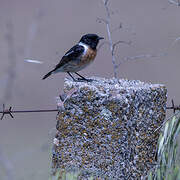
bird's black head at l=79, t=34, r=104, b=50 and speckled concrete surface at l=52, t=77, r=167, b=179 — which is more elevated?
bird's black head at l=79, t=34, r=104, b=50

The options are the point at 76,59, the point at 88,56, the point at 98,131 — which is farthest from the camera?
the point at 88,56

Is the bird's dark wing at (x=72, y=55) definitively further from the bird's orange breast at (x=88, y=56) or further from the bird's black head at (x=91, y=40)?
the bird's black head at (x=91, y=40)

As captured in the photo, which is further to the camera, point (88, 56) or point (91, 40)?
point (91, 40)

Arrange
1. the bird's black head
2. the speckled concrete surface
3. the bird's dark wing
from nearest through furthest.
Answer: the speckled concrete surface, the bird's dark wing, the bird's black head

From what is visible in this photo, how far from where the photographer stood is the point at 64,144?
3500 mm

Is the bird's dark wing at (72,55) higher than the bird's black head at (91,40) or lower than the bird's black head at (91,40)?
lower

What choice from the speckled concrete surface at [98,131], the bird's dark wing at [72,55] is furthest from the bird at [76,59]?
the speckled concrete surface at [98,131]

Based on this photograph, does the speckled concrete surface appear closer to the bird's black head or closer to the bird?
the bird

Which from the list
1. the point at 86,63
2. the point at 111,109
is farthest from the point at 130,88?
the point at 86,63

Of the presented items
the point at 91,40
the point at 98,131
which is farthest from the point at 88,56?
the point at 98,131

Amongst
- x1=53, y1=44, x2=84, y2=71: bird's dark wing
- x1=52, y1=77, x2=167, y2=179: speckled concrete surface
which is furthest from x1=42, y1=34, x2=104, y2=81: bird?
x1=52, y1=77, x2=167, y2=179: speckled concrete surface

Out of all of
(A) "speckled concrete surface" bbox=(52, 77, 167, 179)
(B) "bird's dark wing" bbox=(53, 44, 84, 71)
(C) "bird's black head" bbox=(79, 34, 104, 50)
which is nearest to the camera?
(A) "speckled concrete surface" bbox=(52, 77, 167, 179)

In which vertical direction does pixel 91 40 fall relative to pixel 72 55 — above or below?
above

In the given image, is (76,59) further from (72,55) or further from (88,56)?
(88,56)
